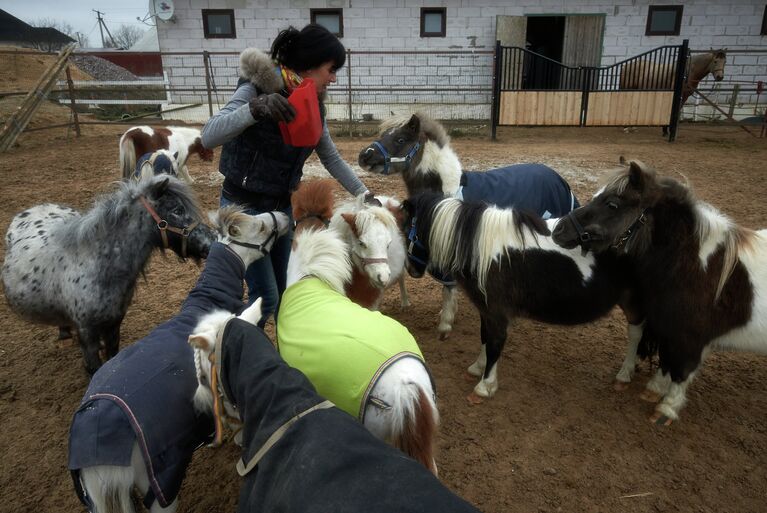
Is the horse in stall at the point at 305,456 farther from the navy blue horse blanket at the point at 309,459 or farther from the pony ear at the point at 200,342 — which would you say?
the pony ear at the point at 200,342

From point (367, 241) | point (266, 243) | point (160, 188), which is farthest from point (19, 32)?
point (367, 241)

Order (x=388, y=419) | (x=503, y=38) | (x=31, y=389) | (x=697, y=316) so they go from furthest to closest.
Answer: (x=503, y=38) → (x=31, y=389) → (x=697, y=316) → (x=388, y=419)

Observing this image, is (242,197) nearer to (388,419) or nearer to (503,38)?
(388,419)

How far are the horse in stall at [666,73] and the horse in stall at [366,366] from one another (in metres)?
13.1

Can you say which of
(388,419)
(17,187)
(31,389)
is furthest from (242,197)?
(17,187)

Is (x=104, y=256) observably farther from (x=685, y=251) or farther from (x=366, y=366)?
(x=685, y=251)

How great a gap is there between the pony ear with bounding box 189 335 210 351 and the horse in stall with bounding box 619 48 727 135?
13.6 metres

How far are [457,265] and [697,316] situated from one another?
4.63 ft

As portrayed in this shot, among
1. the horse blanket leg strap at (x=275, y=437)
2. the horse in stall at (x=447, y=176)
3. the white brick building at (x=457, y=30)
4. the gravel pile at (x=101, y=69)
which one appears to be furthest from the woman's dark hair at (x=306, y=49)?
the gravel pile at (x=101, y=69)

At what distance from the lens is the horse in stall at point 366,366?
1.57 metres

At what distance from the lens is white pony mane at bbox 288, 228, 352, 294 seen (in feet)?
7.67

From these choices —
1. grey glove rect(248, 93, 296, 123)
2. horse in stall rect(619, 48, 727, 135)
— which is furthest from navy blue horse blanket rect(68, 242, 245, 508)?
horse in stall rect(619, 48, 727, 135)

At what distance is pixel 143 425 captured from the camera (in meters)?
1.57

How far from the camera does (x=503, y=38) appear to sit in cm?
1377
